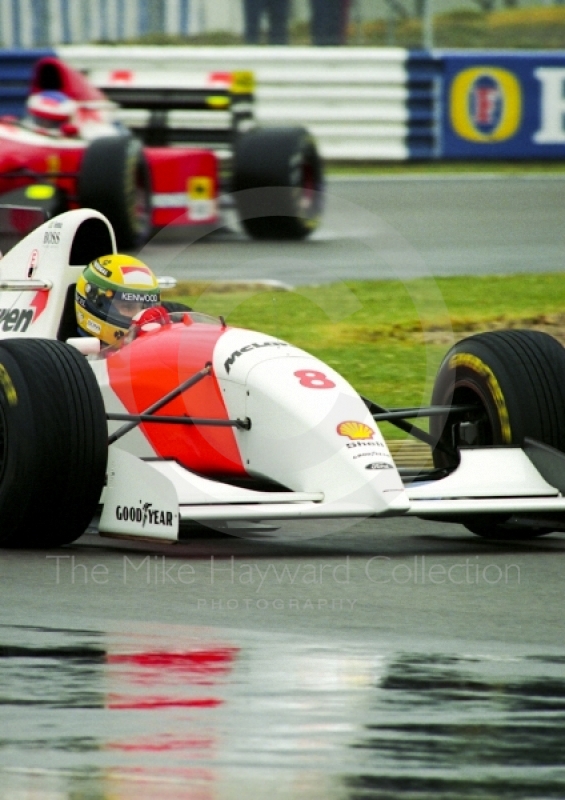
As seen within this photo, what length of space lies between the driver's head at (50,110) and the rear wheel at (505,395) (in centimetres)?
1072

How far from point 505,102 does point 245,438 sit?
18.5 metres

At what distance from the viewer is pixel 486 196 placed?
2223cm

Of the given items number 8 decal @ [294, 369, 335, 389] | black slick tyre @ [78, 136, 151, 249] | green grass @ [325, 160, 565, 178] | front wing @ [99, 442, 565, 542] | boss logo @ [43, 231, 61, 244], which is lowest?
green grass @ [325, 160, 565, 178]

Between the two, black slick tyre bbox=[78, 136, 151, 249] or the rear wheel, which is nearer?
the rear wheel

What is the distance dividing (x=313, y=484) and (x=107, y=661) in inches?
70.8

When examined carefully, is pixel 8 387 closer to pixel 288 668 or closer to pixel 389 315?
pixel 288 668

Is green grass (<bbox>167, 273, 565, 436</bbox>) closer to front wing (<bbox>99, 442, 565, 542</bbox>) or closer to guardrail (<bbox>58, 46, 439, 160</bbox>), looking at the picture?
front wing (<bbox>99, 442, 565, 542</bbox>)

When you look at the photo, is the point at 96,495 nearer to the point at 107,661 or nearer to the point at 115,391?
the point at 115,391

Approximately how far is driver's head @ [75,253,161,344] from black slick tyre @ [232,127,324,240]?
10.3 metres

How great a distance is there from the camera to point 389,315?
14.2m

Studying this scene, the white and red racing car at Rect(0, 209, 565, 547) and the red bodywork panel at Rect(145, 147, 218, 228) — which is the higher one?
the white and red racing car at Rect(0, 209, 565, 547)

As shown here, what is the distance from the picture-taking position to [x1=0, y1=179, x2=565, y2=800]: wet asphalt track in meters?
4.33

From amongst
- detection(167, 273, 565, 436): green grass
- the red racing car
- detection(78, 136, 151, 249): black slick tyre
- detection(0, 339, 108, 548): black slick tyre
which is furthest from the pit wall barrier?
detection(0, 339, 108, 548): black slick tyre

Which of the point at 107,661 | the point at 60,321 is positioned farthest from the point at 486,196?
the point at 107,661
